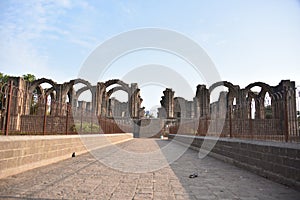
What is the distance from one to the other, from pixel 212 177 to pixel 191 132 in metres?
11.2

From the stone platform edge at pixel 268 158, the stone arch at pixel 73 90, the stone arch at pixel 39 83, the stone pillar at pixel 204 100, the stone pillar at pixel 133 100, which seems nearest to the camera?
the stone platform edge at pixel 268 158

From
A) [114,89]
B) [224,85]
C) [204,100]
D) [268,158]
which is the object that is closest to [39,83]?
[114,89]

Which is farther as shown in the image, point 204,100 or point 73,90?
point 73,90

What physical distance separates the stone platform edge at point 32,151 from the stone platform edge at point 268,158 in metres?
5.46

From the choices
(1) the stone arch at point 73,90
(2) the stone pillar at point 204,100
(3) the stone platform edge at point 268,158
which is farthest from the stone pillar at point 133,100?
(3) the stone platform edge at point 268,158

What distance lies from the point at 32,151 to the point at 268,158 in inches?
218

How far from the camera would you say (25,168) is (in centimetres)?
611

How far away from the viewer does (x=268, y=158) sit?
586 centimetres

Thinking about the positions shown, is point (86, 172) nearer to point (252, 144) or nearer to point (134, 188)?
point (134, 188)

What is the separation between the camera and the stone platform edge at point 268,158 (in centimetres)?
482

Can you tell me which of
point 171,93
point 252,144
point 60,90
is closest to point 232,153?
point 252,144

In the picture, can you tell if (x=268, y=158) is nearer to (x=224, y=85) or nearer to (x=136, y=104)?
(x=224, y=85)

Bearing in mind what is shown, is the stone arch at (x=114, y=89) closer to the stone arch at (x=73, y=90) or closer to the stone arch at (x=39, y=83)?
the stone arch at (x=73, y=90)

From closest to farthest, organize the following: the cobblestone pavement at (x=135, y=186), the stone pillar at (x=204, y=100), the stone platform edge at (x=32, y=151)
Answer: the cobblestone pavement at (x=135, y=186), the stone platform edge at (x=32, y=151), the stone pillar at (x=204, y=100)
